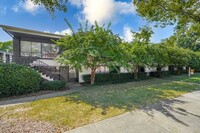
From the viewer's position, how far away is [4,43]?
1551 inches

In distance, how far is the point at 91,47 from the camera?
897 cm

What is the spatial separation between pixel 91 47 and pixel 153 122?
19.8 ft

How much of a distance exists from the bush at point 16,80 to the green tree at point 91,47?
225cm

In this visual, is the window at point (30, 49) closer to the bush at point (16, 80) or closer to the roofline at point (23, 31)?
the roofline at point (23, 31)

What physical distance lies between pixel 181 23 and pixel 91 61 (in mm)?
6956

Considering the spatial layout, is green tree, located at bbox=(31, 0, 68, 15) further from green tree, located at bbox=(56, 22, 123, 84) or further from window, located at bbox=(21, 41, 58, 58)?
window, located at bbox=(21, 41, 58, 58)

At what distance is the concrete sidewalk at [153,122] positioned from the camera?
3816 millimetres

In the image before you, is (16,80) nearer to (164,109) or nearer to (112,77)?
(164,109)

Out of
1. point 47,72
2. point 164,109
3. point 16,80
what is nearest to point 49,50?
point 47,72

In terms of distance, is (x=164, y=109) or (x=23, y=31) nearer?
(x=164, y=109)

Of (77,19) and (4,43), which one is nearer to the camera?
(77,19)

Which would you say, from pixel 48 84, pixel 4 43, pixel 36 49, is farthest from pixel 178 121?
pixel 4 43

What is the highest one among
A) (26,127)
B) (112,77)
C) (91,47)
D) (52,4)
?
(52,4)

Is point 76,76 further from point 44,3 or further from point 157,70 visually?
point 157,70
